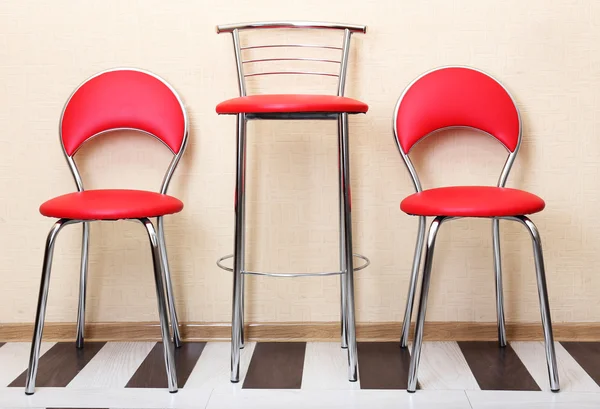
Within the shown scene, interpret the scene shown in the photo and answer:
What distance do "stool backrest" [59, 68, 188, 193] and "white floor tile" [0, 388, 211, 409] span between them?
0.59m

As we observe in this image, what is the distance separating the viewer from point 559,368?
6.90ft

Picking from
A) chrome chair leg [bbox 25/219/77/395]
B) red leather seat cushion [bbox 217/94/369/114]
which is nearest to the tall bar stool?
red leather seat cushion [bbox 217/94/369/114]

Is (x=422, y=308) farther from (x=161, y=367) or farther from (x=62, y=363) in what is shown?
(x=62, y=363)

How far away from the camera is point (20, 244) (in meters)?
2.38

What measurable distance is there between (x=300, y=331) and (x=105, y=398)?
2.22 feet

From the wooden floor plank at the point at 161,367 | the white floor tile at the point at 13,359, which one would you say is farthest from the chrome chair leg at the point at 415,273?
the white floor tile at the point at 13,359

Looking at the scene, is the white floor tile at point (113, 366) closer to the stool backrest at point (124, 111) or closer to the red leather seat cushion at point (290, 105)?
the stool backrest at point (124, 111)

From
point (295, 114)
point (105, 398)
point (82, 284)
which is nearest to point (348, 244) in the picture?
point (295, 114)

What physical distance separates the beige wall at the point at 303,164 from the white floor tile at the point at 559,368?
0.12 meters

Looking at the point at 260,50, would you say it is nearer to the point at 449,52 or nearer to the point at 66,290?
the point at 449,52

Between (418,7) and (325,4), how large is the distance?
276 millimetres

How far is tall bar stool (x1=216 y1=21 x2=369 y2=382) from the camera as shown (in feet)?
6.03

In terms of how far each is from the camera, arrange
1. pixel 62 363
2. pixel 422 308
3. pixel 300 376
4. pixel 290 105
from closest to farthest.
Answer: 1. pixel 290 105
2. pixel 422 308
3. pixel 300 376
4. pixel 62 363

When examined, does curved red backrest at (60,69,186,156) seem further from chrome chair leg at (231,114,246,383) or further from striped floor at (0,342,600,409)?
striped floor at (0,342,600,409)
